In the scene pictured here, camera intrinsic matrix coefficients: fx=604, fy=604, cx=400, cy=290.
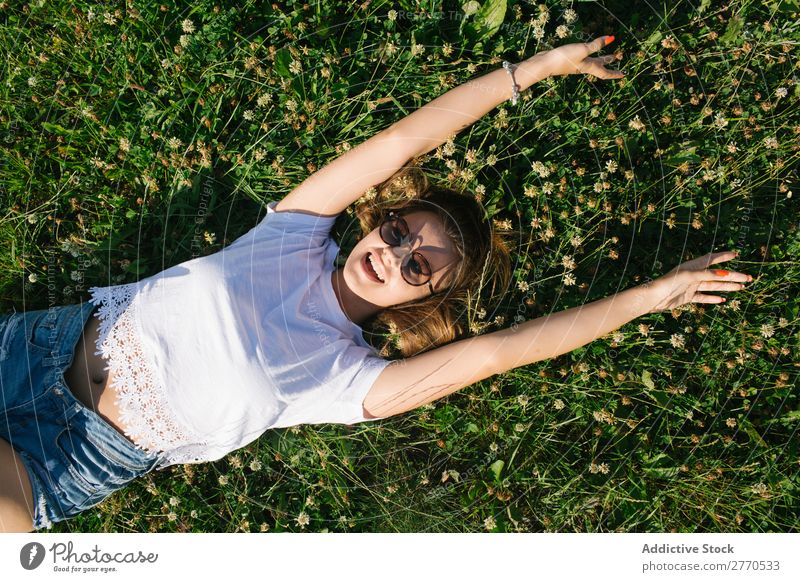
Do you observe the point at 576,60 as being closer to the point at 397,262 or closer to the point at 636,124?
the point at 636,124

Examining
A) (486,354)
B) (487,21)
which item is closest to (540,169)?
(487,21)

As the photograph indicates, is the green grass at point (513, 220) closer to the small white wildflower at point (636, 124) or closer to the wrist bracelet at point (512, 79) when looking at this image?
the small white wildflower at point (636, 124)

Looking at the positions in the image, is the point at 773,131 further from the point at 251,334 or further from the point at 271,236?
the point at 251,334

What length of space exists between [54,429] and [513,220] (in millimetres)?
2639

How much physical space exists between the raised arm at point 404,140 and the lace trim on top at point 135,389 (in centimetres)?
95

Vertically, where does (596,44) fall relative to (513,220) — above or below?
above

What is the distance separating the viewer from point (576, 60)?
10.3 ft

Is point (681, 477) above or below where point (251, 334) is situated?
below

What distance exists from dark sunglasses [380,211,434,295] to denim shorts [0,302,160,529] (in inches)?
60.7

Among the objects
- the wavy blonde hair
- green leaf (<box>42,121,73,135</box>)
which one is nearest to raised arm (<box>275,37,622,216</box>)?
the wavy blonde hair

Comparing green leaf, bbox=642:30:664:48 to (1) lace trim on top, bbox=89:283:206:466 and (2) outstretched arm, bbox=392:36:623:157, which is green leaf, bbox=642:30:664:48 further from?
(1) lace trim on top, bbox=89:283:206:466

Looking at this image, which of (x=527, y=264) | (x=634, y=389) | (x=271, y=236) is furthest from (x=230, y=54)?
(x=634, y=389)

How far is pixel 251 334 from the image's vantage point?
9.27 ft
